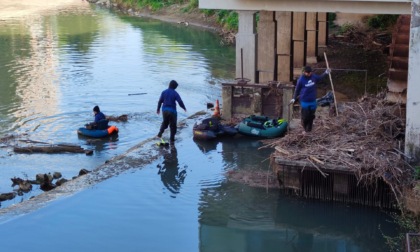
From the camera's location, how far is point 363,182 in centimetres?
1277

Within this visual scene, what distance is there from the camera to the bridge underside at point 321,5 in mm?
17766

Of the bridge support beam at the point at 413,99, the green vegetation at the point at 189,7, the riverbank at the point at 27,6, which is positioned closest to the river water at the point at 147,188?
the bridge support beam at the point at 413,99

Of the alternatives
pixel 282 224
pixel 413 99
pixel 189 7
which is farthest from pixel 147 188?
pixel 189 7

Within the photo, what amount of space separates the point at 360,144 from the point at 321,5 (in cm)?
636

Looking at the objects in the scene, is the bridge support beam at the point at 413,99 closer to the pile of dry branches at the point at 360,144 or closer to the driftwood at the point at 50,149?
the pile of dry branches at the point at 360,144

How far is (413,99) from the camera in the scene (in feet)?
42.7

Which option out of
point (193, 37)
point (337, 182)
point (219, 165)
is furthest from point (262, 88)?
point (193, 37)

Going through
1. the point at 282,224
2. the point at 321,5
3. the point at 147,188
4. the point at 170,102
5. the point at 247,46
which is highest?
the point at 321,5

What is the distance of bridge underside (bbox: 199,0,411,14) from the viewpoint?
17766 mm

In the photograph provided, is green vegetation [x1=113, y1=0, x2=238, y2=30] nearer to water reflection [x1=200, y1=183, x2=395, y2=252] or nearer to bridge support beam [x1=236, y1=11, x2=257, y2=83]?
bridge support beam [x1=236, y1=11, x2=257, y2=83]

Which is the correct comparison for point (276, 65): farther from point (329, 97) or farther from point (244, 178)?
point (244, 178)

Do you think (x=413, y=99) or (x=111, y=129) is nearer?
(x=413, y=99)

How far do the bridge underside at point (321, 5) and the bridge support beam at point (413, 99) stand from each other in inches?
191

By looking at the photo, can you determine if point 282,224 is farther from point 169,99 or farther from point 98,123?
point 98,123
